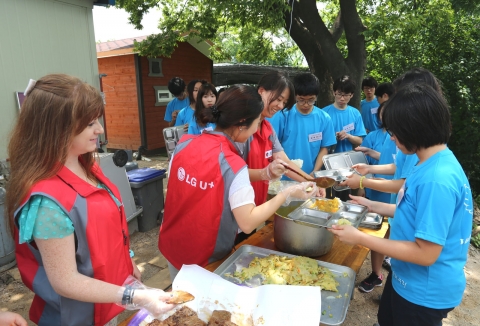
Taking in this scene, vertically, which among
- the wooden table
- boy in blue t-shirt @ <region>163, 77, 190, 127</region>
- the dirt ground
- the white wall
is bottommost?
the dirt ground

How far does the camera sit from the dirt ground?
10.4 ft

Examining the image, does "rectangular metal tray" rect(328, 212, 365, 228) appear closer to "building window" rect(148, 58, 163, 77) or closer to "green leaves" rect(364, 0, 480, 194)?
"green leaves" rect(364, 0, 480, 194)

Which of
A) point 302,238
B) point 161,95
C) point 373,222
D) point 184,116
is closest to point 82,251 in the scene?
point 302,238

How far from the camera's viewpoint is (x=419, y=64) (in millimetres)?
7855

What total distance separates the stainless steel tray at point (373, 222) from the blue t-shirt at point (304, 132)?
4.96 feet

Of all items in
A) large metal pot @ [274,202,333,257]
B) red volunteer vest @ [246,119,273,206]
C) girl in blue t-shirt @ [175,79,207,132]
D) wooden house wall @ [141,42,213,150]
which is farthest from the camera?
wooden house wall @ [141,42,213,150]

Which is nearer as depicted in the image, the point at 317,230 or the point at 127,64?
the point at 317,230

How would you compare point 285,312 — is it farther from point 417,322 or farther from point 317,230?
point 417,322

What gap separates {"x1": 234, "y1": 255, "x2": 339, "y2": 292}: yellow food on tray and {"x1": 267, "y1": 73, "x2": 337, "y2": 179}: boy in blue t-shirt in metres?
2.13

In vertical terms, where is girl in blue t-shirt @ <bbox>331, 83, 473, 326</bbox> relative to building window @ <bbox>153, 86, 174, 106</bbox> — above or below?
below

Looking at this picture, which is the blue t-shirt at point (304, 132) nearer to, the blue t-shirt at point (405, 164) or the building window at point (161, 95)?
the blue t-shirt at point (405, 164)

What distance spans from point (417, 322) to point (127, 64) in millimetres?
10540

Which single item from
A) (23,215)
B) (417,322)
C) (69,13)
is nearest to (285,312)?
(417,322)


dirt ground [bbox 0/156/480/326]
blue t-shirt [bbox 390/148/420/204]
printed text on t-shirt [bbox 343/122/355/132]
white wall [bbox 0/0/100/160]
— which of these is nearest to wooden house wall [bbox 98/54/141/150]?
white wall [bbox 0/0/100/160]
